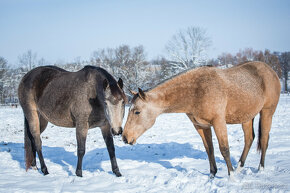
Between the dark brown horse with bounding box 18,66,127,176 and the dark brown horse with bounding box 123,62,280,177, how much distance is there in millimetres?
447

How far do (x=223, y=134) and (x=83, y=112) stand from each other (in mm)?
2861

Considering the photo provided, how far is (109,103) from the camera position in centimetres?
477

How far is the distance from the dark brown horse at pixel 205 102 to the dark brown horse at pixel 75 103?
17.6 inches

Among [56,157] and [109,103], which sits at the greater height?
[109,103]

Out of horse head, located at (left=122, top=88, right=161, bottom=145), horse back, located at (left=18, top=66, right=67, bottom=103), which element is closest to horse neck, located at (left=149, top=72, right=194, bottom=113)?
horse head, located at (left=122, top=88, right=161, bottom=145)

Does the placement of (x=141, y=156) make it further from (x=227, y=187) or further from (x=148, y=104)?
(x=227, y=187)

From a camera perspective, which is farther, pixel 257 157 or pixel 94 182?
pixel 257 157

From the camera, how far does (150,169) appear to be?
5.54m

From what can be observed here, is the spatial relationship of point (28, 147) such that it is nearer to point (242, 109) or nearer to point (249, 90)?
point (242, 109)

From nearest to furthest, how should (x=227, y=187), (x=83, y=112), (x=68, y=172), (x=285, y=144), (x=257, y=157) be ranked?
(x=227, y=187) < (x=83, y=112) < (x=68, y=172) < (x=257, y=157) < (x=285, y=144)

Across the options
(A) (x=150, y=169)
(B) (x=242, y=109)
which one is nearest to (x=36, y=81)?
(A) (x=150, y=169)

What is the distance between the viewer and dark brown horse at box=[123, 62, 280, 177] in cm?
442

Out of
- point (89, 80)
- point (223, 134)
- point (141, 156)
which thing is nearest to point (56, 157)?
point (141, 156)

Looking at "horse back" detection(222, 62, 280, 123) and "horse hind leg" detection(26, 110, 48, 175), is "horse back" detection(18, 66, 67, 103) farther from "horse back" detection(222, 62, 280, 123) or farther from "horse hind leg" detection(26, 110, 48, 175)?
"horse back" detection(222, 62, 280, 123)
